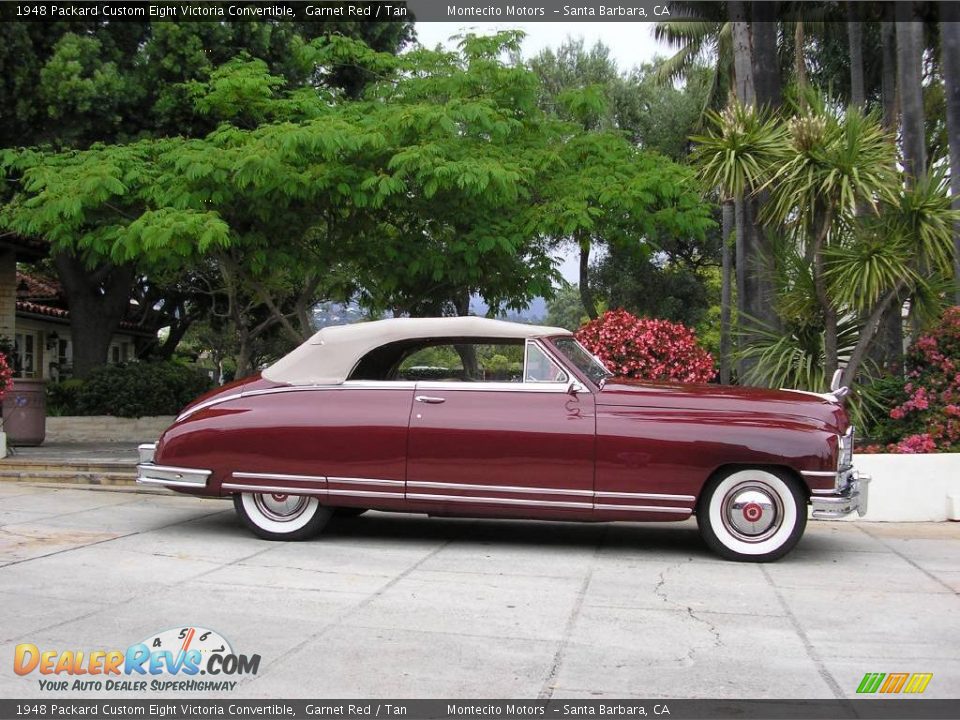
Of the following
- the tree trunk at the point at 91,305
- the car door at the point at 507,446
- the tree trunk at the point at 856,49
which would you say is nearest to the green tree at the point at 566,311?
the tree trunk at the point at 856,49

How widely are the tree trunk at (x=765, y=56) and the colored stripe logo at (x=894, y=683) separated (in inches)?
388

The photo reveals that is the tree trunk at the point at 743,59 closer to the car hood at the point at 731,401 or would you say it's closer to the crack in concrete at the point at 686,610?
the car hood at the point at 731,401

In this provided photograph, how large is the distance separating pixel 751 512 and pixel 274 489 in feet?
12.0

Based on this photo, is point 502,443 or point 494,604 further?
point 502,443

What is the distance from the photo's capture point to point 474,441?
7.46 meters

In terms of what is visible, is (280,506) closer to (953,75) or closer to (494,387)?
(494,387)

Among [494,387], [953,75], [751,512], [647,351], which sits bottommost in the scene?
[751,512]

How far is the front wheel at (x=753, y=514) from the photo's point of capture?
7.23 metres

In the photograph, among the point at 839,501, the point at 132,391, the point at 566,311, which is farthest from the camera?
the point at 566,311

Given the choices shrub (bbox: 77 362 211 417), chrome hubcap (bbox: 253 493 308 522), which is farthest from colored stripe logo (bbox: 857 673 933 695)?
shrub (bbox: 77 362 211 417)

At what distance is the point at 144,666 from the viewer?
472cm

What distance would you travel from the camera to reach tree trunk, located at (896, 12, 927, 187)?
14.4 meters

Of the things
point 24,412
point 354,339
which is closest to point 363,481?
point 354,339

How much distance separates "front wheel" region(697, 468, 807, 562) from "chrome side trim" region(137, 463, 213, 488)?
3897mm
